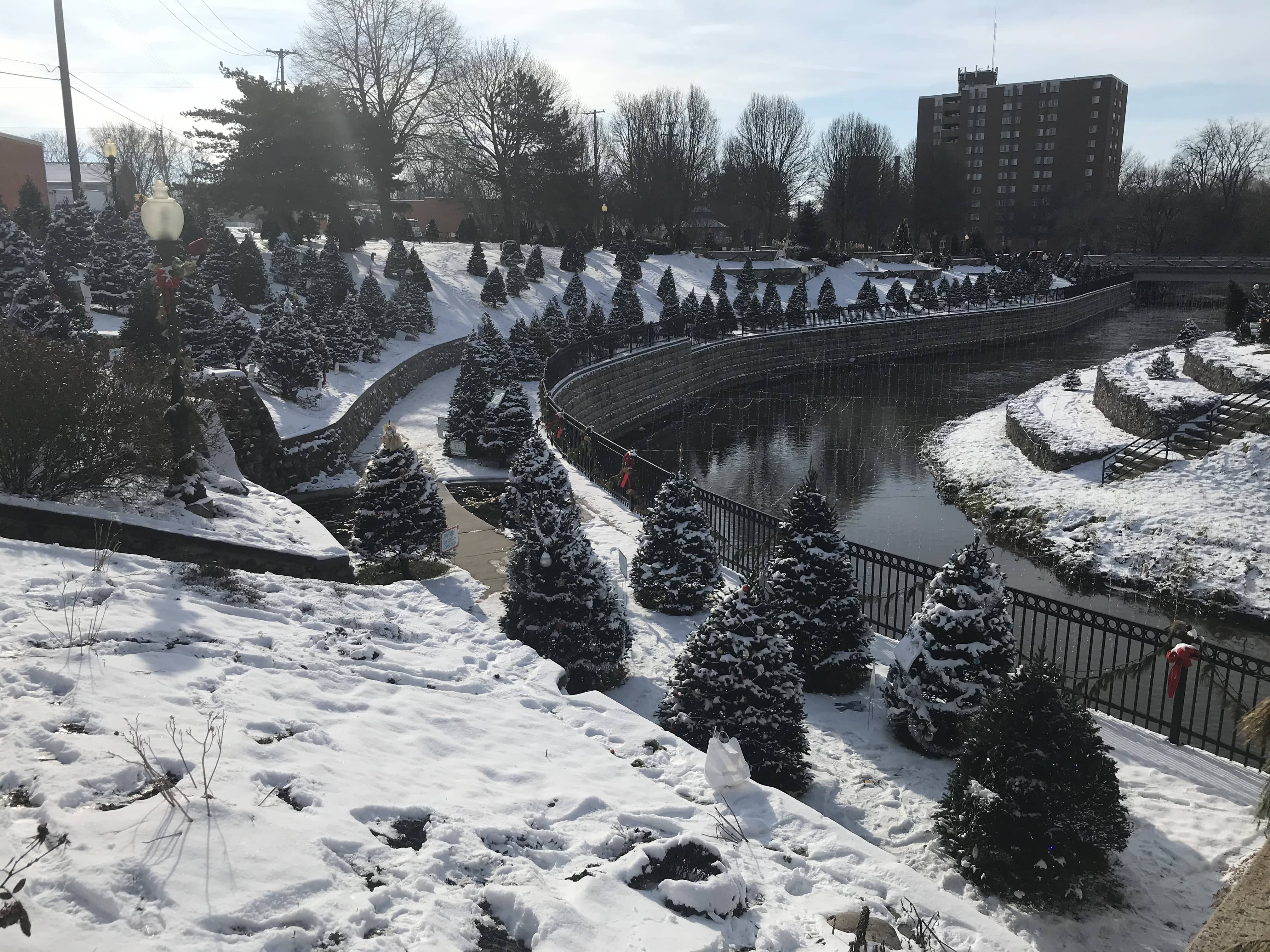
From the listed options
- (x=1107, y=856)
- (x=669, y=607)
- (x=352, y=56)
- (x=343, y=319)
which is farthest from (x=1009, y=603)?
(x=352, y=56)

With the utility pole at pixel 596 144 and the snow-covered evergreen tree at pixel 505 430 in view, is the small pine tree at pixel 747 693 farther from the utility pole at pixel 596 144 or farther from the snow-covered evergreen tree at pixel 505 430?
the utility pole at pixel 596 144

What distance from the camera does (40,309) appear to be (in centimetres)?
1969

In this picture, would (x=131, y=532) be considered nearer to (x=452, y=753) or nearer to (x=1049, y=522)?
(x=452, y=753)

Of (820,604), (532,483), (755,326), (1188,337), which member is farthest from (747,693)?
(755,326)

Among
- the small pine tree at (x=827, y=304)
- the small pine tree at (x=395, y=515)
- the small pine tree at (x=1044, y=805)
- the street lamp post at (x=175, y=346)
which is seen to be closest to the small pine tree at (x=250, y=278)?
the street lamp post at (x=175, y=346)

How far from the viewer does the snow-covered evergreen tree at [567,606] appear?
27.9 ft

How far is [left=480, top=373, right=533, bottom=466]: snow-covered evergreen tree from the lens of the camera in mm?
18922

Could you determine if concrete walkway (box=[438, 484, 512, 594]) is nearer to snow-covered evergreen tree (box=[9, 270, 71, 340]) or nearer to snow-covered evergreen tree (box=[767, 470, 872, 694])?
snow-covered evergreen tree (box=[767, 470, 872, 694])

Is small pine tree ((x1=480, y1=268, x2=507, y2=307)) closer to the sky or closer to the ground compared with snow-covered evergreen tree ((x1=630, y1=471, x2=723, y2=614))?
closer to the sky

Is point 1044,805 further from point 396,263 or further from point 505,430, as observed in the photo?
point 396,263

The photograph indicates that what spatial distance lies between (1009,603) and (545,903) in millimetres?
5828

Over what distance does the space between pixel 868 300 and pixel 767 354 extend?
11239 millimetres

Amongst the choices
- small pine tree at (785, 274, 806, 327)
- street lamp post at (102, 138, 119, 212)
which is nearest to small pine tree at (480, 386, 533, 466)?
street lamp post at (102, 138, 119, 212)

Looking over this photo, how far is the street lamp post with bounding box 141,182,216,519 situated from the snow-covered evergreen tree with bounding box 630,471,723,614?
202 inches
